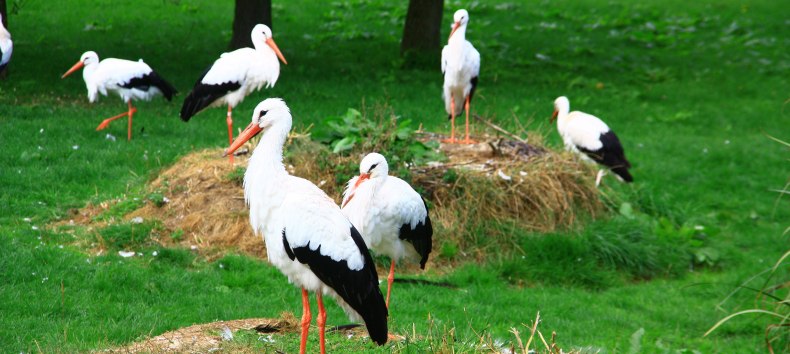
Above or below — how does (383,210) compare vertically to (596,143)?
above

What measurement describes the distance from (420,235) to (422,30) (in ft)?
31.5

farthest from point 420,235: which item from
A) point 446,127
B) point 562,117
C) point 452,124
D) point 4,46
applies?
point 4,46

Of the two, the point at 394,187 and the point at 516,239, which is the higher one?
the point at 394,187

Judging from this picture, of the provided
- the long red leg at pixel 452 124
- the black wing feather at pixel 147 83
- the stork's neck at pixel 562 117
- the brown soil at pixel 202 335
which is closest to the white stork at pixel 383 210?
the brown soil at pixel 202 335

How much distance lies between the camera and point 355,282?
5.08 m

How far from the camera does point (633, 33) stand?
2036 cm

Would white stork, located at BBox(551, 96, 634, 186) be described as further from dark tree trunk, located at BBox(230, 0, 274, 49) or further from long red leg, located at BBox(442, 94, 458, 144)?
dark tree trunk, located at BBox(230, 0, 274, 49)

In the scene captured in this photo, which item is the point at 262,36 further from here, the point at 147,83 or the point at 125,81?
the point at 125,81

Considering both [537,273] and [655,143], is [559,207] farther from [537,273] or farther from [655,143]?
[655,143]

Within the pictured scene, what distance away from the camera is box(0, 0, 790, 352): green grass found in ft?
22.5

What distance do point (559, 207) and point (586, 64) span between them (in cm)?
874

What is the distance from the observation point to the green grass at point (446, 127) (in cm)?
687

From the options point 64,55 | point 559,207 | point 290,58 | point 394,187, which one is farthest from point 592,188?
point 64,55

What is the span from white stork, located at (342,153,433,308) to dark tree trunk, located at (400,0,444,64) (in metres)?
9.29
